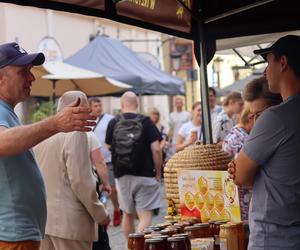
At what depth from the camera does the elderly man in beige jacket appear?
4.91 meters

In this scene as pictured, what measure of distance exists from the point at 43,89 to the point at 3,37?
6941mm

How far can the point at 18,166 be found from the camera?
10.6 ft

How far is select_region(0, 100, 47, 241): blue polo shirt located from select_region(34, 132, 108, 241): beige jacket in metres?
1.59

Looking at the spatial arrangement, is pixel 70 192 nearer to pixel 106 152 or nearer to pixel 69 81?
pixel 106 152

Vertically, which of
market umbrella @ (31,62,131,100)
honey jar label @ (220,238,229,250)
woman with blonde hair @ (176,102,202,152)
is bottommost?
honey jar label @ (220,238,229,250)

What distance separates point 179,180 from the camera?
163 inches

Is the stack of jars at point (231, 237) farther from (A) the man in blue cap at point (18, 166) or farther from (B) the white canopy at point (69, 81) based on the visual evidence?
(B) the white canopy at point (69, 81)

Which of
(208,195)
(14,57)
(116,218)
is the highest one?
(14,57)

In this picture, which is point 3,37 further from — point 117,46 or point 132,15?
point 132,15


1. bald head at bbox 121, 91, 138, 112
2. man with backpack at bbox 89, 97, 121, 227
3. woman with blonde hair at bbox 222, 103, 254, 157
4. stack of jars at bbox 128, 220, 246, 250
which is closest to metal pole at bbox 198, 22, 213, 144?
woman with blonde hair at bbox 222, 103, 254, 157

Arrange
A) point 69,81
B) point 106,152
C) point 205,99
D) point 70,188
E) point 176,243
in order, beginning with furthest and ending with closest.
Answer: point 69,81 < point 106,152 < point 70,188 < point 205,99 < point 176,243

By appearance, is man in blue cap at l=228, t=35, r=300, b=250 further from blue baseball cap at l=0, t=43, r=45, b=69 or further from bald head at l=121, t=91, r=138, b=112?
bald head at l=121, t=91, r=138, b=112

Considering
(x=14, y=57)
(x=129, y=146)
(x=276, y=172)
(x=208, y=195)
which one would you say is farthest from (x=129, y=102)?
(x=276, y=172)

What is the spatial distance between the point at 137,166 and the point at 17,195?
4322 mm
